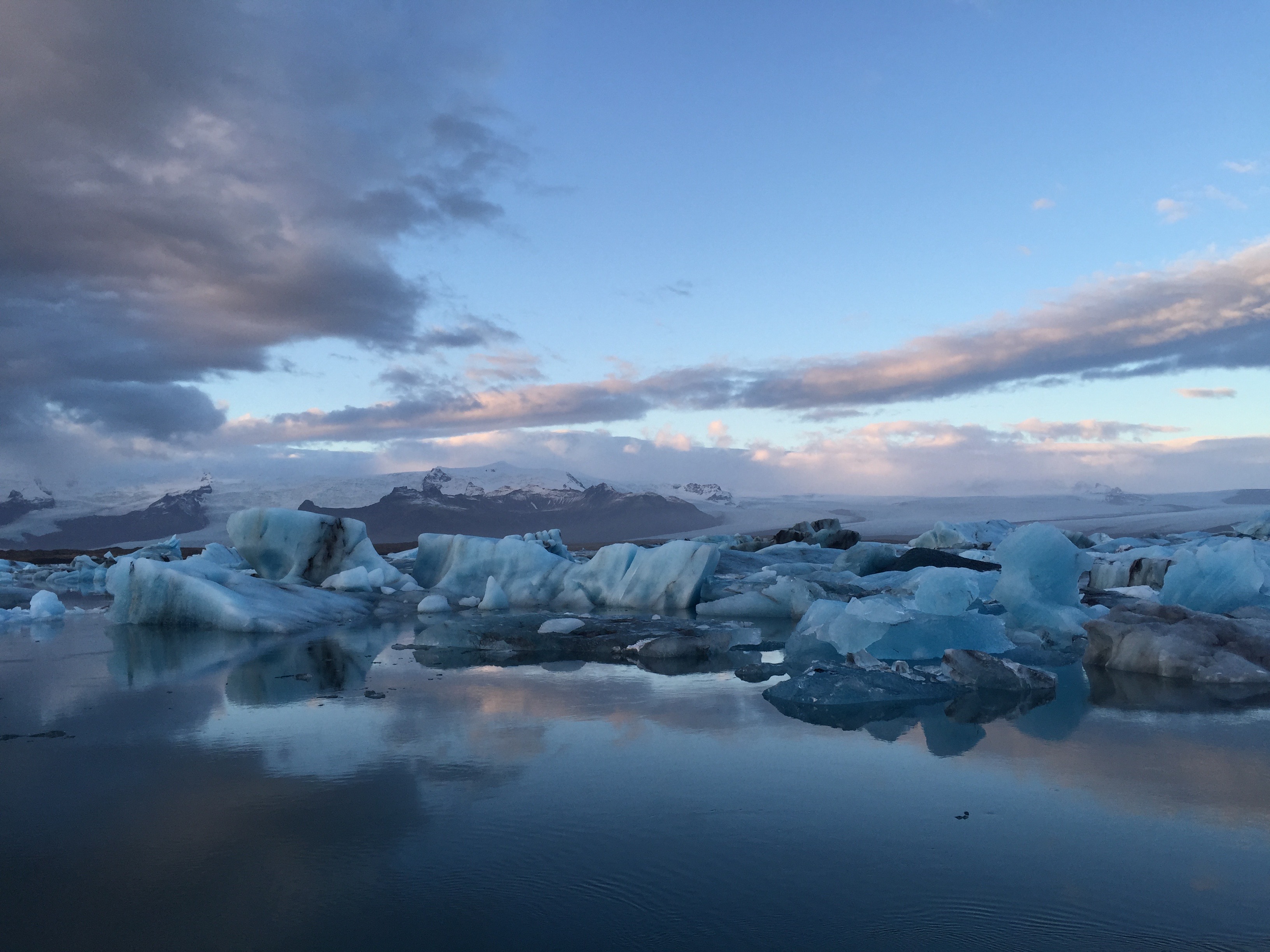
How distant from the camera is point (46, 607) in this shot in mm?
13719

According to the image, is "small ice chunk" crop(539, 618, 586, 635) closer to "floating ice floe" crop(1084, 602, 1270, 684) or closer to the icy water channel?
the icy water channel

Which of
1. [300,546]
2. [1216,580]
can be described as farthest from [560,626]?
[1216,580]

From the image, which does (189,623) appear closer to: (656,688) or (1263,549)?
(656,688)

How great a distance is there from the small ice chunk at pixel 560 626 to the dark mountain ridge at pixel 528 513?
121 meters

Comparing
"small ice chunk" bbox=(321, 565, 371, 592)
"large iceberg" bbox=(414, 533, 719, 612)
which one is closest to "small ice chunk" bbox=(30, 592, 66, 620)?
"small ice chunk" bbox=(321, 565, 371, 592)

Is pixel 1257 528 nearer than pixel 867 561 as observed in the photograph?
No

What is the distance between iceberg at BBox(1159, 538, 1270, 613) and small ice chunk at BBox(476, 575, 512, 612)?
31.9 feet

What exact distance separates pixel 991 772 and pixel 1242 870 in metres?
1.28

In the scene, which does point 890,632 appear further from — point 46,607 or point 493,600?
point 46,607

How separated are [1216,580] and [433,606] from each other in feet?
36.2

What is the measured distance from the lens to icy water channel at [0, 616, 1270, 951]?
102 inches

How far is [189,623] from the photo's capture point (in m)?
11.7

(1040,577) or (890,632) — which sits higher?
(1040,577)

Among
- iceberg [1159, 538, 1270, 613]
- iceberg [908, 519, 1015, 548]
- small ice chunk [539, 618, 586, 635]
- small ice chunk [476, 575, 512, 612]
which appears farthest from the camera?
iceberg [908, 519, 1015, 548]
